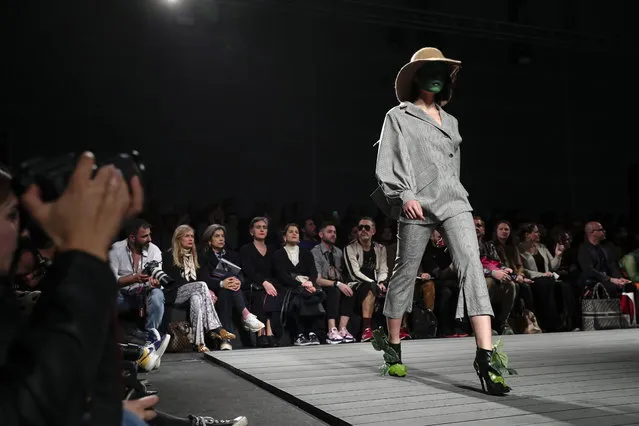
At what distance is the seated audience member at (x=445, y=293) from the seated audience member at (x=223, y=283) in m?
1.62

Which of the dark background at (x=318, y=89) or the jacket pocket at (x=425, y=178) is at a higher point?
the dark background at (x=318, y=89)

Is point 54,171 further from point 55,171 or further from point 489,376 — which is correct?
point 489,376

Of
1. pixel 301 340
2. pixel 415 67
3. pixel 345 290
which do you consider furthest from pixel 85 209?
pixel 345 290

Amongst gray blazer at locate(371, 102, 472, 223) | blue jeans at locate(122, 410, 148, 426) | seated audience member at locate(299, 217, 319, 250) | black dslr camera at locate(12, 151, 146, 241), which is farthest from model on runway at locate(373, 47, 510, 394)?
seated audience member at locate(299, 217, 319, 250)

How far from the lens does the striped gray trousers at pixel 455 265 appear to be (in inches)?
96.5

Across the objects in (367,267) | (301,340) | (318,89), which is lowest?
(301,340)

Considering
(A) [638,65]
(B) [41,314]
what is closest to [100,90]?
(B) [41,314]

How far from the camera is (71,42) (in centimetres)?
734

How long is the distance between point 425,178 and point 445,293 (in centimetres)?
315

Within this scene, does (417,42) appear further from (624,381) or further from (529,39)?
(624,381)

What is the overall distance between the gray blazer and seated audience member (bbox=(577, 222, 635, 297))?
400 centimetres

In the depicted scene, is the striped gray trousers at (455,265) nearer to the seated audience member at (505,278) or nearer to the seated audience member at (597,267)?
the seated audience member at (505,278)

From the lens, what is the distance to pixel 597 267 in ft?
20.3

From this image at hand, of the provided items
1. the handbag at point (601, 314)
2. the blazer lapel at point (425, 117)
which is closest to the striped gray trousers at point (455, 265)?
the blazer lapel at point (425, 117)
